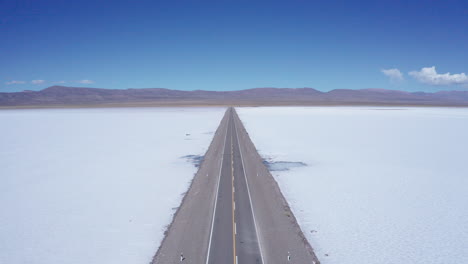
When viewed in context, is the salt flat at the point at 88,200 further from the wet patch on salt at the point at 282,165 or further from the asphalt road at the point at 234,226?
the wet patch on salt at the point at 282,165

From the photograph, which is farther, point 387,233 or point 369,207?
point 369,207

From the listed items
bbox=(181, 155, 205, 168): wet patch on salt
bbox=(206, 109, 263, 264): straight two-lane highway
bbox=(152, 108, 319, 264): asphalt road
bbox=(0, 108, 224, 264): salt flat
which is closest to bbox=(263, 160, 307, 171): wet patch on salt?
bbox=(152, 108, 319, 264): asphalt road

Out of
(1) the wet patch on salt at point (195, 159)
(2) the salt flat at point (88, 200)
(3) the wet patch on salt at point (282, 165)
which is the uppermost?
(1) the wet patch on salt at point (195, 159)

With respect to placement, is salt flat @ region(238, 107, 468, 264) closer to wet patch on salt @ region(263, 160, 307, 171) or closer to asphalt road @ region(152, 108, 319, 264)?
wet patch on salt @ region(263, 160, 307, 171)

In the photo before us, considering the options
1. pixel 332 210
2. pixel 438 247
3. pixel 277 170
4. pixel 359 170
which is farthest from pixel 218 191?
pixel 359 170

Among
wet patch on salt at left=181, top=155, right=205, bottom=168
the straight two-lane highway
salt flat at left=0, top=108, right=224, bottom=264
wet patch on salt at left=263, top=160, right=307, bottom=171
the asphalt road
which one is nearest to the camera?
the straight two-lane highway

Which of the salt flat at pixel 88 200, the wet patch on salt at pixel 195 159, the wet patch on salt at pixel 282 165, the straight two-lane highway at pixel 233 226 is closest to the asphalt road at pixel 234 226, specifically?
the straight two-lane highway at pixel 233 226

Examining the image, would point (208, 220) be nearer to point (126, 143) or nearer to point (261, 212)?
point (261, 212)

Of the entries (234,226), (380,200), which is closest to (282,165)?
(380,200)
